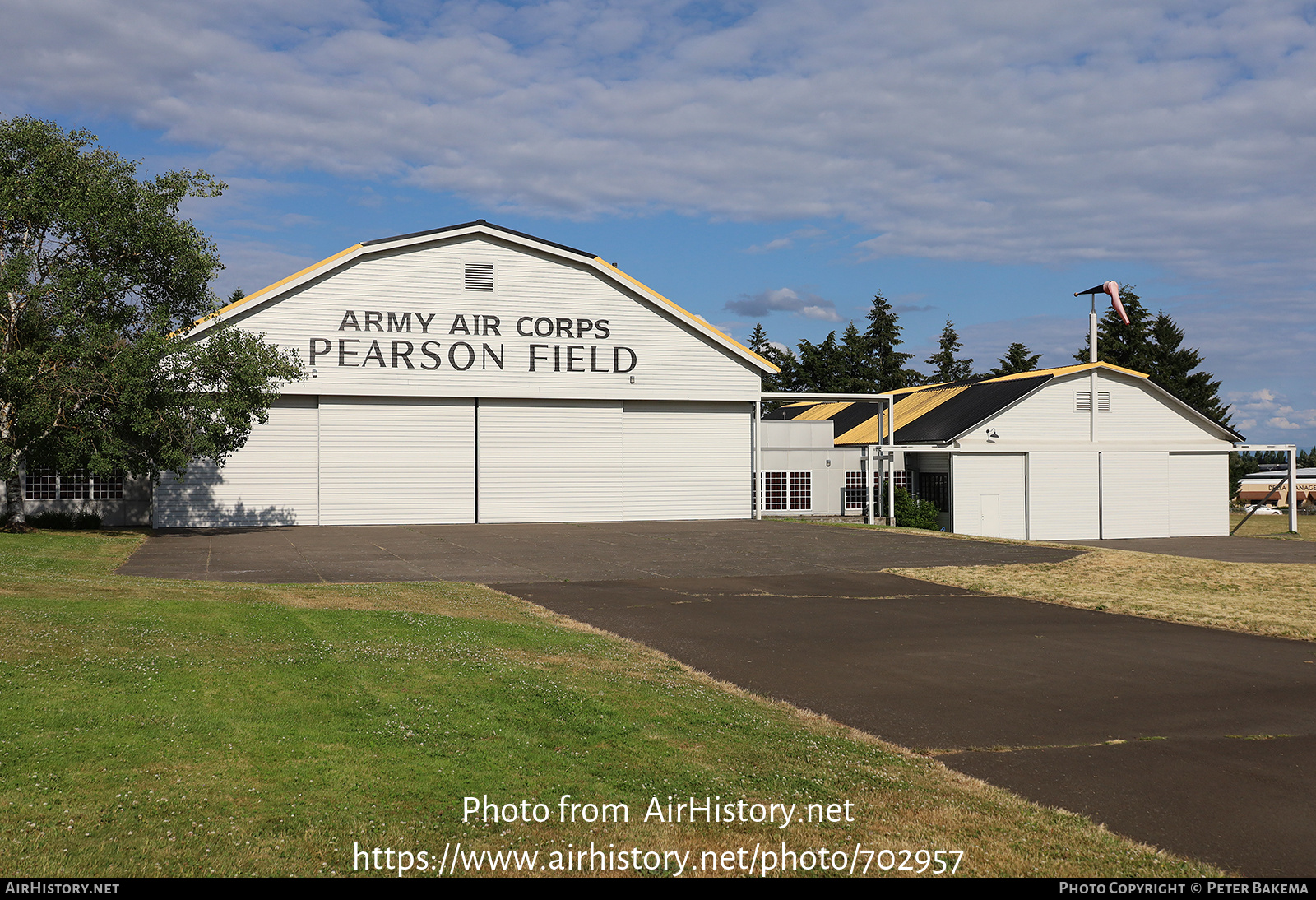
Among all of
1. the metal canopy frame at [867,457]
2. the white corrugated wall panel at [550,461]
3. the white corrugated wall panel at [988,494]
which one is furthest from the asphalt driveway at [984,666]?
the white corrugated wall panel at [988,494]

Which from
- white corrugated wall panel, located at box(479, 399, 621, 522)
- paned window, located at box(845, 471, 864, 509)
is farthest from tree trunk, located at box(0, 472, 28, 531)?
paned window, located at box(845, 471, 864, 509)

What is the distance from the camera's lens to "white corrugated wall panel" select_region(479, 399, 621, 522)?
34375mm

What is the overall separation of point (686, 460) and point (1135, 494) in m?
19.7

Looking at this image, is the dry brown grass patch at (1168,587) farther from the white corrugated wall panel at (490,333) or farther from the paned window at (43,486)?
the paned window at (43,486)

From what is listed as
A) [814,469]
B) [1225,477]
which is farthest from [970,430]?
[1225,477]

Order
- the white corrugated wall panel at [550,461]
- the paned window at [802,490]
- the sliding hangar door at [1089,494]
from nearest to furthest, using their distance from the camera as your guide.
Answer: the white corrugated wall panel at [550,461]
the sliding hangar door at [1089,494]
the paned window at [802,490]

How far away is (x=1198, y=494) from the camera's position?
4275 centimetres

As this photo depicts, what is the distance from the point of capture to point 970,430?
39.2 m

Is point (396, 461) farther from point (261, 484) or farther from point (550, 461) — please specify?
point (550, 461)

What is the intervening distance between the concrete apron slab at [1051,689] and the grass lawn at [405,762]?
57 centimetres

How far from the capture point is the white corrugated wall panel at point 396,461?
107 ft

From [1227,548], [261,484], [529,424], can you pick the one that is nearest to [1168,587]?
[1227,548]

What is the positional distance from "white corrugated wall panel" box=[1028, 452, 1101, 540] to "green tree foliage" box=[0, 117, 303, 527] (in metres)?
29.2

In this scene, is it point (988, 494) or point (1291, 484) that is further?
point (1291, 484)
